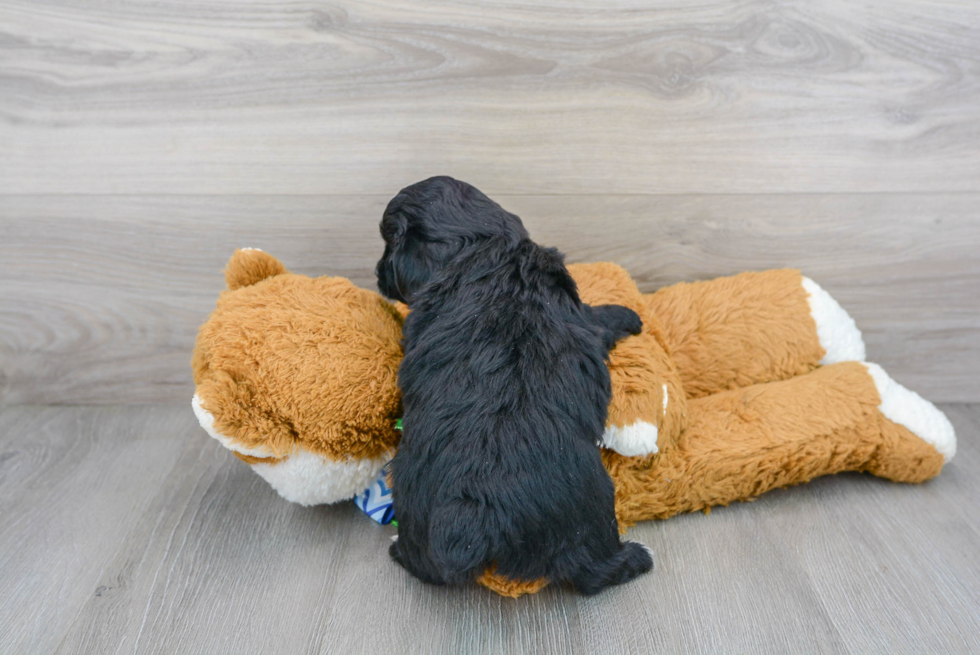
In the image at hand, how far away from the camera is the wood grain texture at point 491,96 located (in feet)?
3.91

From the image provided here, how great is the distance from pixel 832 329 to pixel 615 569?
0.65 m

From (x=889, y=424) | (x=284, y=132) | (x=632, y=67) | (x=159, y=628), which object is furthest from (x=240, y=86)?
(x=889, y=424)

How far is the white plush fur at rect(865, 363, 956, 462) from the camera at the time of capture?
1.11 m

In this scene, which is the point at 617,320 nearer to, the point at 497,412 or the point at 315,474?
the point at 497,412

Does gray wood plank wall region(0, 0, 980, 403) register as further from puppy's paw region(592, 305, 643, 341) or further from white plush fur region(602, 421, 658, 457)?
white plush fur region(602, 421, 658, 457)

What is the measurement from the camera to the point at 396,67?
1.21 m

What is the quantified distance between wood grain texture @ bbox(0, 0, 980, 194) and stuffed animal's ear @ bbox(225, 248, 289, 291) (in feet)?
0.85

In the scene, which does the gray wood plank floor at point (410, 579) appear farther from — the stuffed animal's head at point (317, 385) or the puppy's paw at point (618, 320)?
the puppy's paw at point (618, 320)

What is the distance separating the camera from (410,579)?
989 millimetres

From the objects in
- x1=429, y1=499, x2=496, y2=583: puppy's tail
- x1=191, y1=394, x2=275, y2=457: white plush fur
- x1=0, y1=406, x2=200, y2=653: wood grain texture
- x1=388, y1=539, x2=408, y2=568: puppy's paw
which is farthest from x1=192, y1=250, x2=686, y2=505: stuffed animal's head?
x1=0, y1=406, x2=200, y2=653: wood grain texture

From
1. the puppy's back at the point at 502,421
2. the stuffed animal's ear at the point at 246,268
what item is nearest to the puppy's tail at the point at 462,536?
the puppy's back at the point at 502,421

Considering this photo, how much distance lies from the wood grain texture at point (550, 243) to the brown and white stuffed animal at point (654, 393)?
0.39ft

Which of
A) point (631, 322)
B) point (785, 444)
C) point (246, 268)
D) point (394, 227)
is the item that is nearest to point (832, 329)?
point (785, 444)

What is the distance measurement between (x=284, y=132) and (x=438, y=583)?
2.83ft
